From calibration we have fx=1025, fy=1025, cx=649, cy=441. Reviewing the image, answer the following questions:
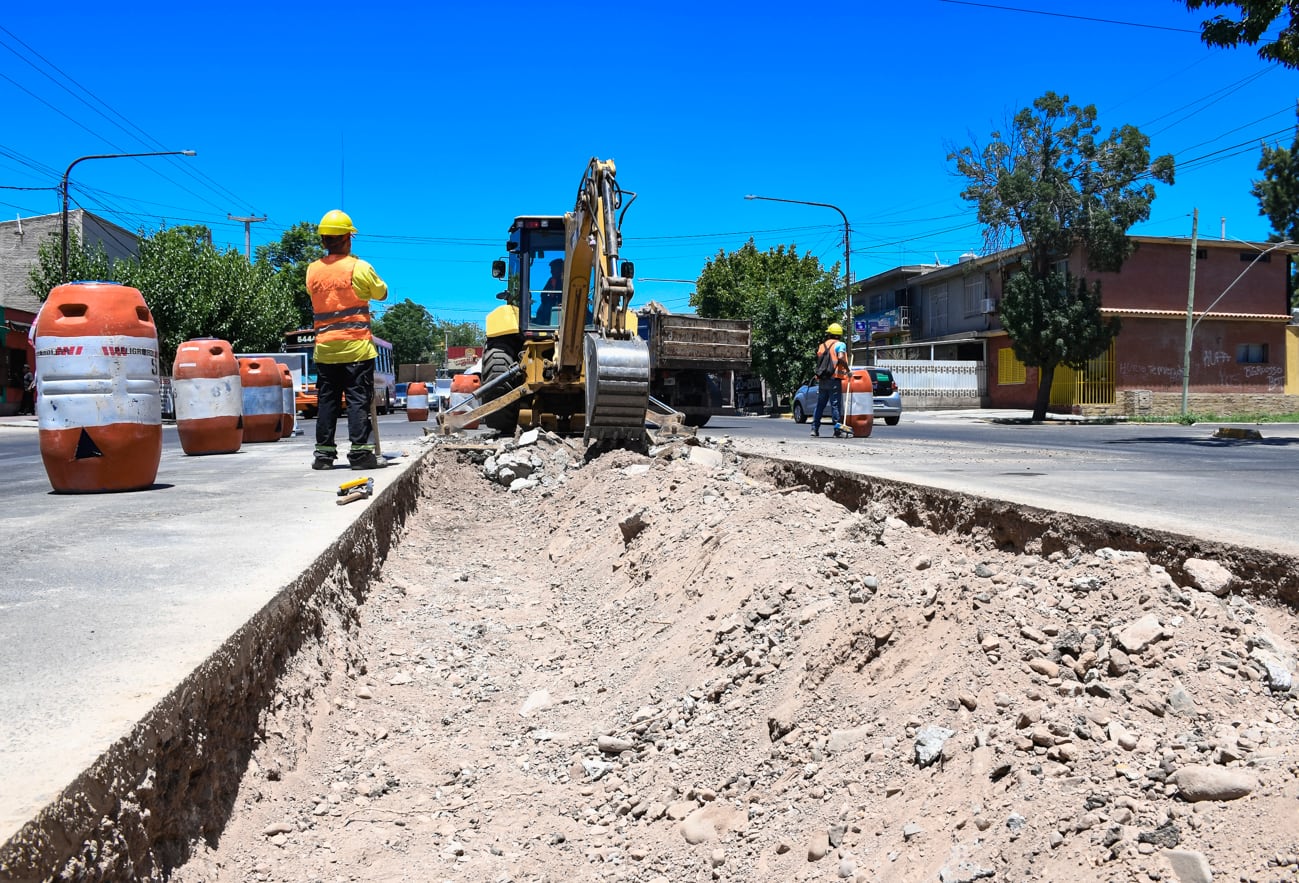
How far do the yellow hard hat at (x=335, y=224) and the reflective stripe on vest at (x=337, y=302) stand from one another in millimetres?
233

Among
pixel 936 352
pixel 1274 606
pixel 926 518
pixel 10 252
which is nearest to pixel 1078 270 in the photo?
pixel 936 352

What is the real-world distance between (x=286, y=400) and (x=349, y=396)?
848 centimetres

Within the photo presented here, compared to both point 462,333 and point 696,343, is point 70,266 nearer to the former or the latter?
point 696,343

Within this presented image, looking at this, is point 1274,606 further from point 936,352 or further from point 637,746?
point 936,352

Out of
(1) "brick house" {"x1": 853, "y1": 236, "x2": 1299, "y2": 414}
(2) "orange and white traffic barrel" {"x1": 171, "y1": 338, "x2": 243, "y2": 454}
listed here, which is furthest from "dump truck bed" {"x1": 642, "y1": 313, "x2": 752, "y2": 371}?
(1) "brick house" {"x1": 853, "y1": 236, "x2": 1299, "y2": 414}

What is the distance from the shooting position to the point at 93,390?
7.09 m

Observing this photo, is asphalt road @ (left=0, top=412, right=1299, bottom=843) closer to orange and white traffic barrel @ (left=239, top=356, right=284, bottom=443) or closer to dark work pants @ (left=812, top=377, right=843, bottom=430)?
orange and white traffic barrel @ (left=239, top=356, right=284, bottom=443)

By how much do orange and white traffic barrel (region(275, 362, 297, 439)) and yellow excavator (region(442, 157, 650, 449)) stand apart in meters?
3.55

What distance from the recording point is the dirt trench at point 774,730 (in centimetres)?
231

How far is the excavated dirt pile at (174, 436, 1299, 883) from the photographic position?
240 centimetres

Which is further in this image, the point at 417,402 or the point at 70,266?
the point at 70,266

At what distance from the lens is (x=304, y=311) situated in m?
54.7

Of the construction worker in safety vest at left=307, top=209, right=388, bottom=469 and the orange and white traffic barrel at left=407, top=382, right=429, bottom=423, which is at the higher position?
the construction worker in safety vest at left=307, top=209, right=388, bottom=469

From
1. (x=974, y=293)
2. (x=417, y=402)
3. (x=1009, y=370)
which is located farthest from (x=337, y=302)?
(x=974, y=293)
